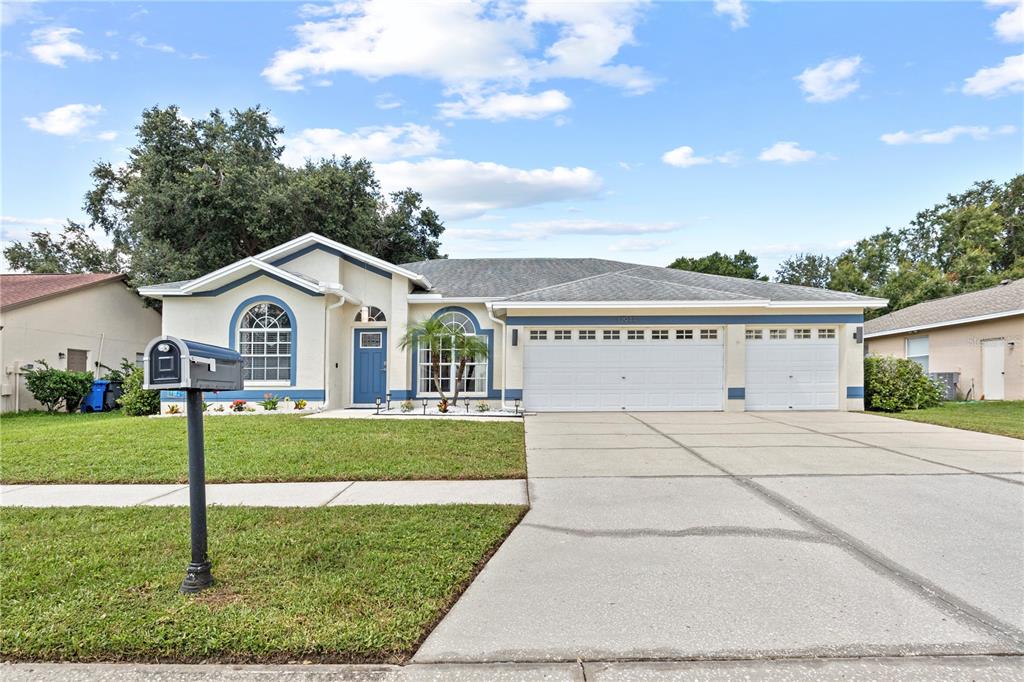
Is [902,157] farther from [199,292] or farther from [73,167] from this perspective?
[73,167]

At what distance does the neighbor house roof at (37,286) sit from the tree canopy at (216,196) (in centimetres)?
190

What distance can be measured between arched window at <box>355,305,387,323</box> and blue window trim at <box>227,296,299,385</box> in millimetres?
1794

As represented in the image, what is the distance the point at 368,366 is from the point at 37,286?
43.3 ft

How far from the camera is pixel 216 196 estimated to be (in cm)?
2197

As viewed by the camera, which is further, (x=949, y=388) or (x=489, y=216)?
(x=489, y=216)

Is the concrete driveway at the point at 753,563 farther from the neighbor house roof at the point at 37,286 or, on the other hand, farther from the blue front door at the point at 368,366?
the neighbor house roof at the point at 37,286

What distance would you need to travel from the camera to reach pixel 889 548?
13.8ft

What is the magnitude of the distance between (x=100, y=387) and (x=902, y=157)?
25858 millimetres

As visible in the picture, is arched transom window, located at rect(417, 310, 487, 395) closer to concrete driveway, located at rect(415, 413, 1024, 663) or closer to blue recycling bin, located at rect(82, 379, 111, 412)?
concrete driveway, located at rect(415, 413, 1024, 663)

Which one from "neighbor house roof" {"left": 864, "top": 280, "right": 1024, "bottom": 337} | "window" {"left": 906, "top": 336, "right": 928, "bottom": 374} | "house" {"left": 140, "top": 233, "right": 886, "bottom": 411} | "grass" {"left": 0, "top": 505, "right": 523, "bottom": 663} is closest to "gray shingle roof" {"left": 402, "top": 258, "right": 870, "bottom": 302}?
"house" {"left": 140, "top": 233, "right": 886, "bottom": 411}

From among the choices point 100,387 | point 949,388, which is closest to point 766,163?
point 949,388

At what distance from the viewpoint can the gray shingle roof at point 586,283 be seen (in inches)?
572

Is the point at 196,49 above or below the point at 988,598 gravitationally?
above

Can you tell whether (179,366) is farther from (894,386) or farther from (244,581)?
(894,386)
